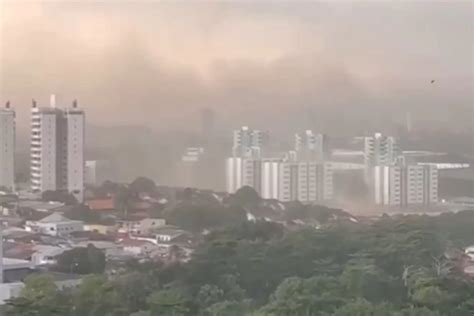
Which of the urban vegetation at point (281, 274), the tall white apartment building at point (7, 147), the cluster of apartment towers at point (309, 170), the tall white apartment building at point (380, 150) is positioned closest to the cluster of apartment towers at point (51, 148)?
the tall white apartment building at point (7, 147)

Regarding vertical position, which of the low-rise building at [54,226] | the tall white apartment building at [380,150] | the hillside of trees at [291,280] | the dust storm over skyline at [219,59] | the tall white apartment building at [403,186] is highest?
the dust storm over skyline at [219,59]

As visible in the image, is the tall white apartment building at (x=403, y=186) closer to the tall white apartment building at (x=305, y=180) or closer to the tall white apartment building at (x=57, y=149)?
the tall white apartment building at (x=305, y=180)

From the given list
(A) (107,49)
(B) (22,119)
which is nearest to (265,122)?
(A) (107,49)

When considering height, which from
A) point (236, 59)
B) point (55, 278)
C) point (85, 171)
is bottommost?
point (55, 278)

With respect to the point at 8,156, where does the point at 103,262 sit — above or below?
below

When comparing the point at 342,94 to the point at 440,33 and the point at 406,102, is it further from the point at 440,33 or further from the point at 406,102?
the point at 440,33

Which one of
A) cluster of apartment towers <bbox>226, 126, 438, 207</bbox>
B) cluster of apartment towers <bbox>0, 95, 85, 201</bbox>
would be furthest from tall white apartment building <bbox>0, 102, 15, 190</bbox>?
cluster of apartment towers <bbox>226, 126, 438, 207</bbox>
